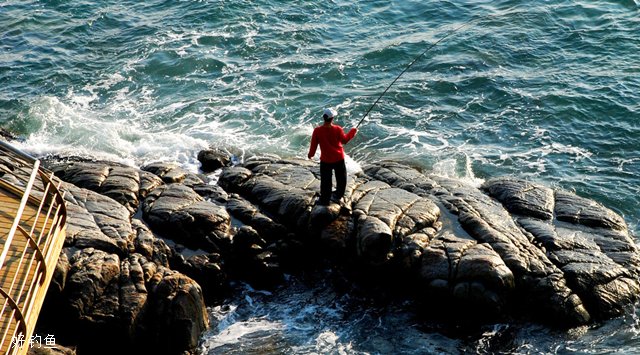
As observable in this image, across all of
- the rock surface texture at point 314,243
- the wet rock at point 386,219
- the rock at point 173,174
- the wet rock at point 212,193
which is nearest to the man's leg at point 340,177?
the rock surface texture at point 314,243

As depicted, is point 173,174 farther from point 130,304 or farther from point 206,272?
point 130,304

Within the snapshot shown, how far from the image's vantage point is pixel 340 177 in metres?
17.6

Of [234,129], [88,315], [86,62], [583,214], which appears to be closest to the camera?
[88,315]

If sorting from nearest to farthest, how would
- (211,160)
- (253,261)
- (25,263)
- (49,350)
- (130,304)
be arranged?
1. (25,263)
2. (49,350)
3. (130,304)
4. (253,261)
5. (211,160)

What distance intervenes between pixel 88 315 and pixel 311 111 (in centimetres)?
1357

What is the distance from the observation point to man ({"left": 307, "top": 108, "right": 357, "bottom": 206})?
1686 cm

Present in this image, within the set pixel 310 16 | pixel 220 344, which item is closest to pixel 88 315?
pixel 220 344

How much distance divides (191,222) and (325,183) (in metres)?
3.13

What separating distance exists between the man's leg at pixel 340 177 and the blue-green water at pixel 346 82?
5515 millimetres

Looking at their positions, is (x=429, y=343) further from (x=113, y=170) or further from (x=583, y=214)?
(x=113, y=170)

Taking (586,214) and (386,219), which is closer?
(386,219)

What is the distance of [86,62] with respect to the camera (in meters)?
29.2

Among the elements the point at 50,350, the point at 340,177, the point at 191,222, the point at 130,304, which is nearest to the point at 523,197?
the point at 340,177

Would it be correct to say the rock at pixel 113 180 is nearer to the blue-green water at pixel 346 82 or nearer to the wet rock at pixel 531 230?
the blue-green water at pixel 346 82
